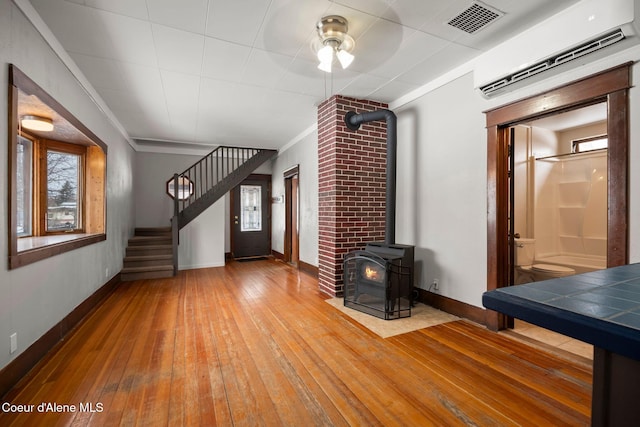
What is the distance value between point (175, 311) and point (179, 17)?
3.06 metres

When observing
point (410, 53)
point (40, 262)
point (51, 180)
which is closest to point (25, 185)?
point (51, 180)

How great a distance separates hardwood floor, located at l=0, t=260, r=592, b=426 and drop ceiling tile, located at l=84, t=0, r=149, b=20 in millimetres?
2719

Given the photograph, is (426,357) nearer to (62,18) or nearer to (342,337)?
(342,337)

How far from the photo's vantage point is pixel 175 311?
11.4ft

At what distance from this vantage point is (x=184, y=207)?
21.3 feet

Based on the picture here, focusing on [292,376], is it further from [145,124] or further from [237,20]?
[145,124]

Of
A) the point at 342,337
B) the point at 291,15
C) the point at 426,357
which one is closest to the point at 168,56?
the point at 291,15

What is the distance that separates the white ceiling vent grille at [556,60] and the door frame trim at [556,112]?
0.66 feet

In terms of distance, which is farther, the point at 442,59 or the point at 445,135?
the point at 445,135

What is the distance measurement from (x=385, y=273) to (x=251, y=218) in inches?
212

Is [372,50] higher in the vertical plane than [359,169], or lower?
higher

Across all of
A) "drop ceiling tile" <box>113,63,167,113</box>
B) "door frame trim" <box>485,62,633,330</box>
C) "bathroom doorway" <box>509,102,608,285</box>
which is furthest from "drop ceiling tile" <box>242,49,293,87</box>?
"bathroom doorway" <box>509,102,608,285</box>

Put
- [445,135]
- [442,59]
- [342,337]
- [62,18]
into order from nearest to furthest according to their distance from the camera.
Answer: [62,18]
[342,337]
[442,59]
[445,135]

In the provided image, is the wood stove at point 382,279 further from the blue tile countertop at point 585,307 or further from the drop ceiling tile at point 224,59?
the drop ceiling tile at point 224,59
